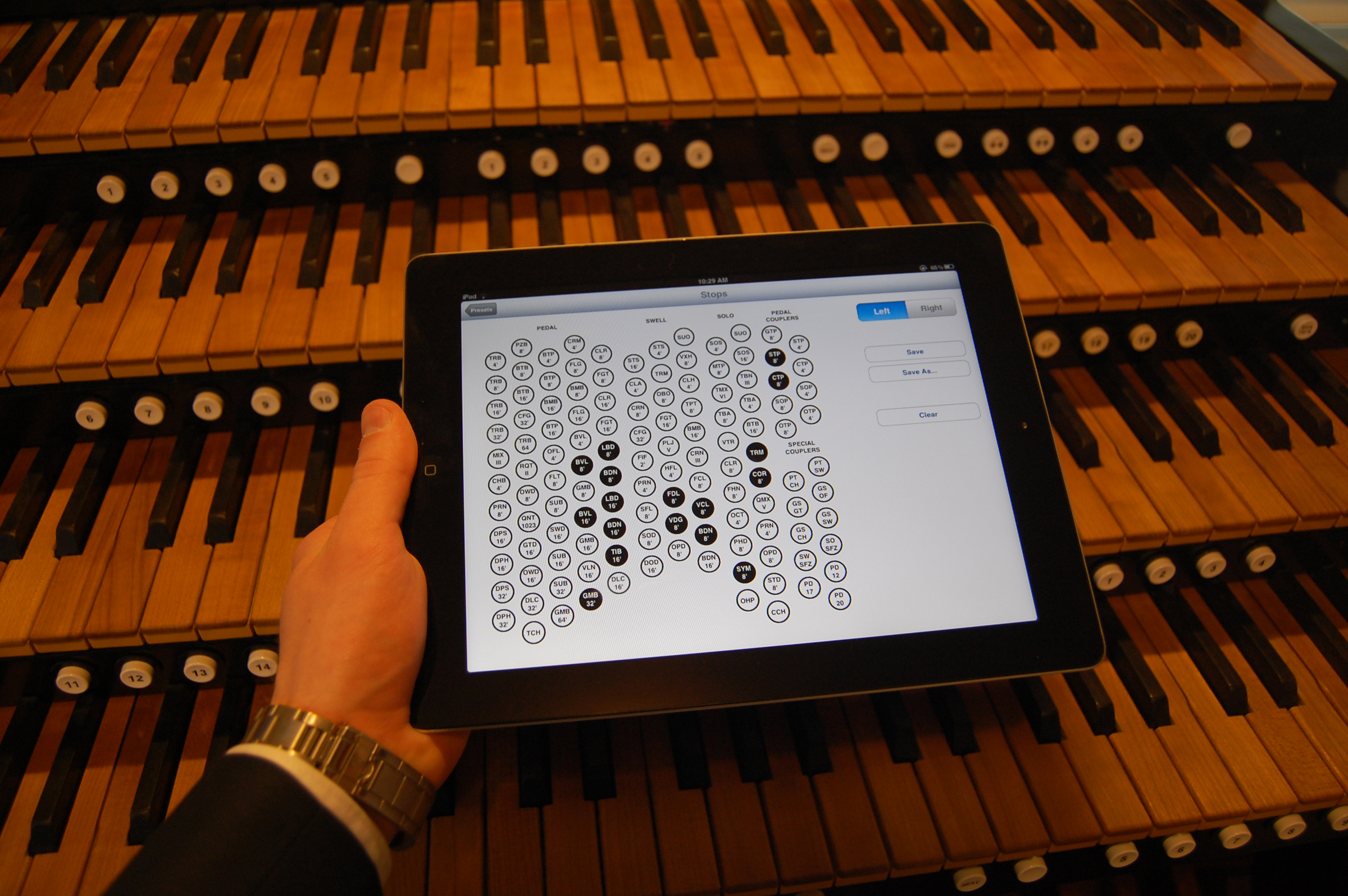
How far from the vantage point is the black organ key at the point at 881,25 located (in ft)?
3.26

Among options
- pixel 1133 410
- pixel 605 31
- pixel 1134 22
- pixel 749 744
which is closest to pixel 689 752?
pixel 749 744

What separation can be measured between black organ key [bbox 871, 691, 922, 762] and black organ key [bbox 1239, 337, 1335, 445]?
24.1 inches

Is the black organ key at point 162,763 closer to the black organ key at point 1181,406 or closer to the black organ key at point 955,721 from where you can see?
the black organ key at point 955,721

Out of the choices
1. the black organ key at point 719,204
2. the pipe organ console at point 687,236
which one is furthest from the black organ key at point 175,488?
the black organ key at point 719,204

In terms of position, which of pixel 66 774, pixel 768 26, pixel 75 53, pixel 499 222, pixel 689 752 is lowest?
pixel 66 774

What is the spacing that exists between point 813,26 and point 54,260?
0.97 meters

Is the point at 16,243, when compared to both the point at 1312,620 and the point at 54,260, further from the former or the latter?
A: the point at 1312,620

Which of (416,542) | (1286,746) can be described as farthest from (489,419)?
(1286,746)

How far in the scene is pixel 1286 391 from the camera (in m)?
0.96

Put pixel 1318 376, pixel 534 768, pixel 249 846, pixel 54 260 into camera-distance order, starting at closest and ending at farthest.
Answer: pixel 249 846 → pixel 534 768 → pixel 54 260 → pixel 1318 376

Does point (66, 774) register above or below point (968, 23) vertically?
below

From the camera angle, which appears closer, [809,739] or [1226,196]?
[809,739]

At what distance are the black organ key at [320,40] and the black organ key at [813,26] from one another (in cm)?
62

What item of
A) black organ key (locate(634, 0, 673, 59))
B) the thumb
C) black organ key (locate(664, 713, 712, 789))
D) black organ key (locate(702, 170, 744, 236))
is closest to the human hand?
the thumb
